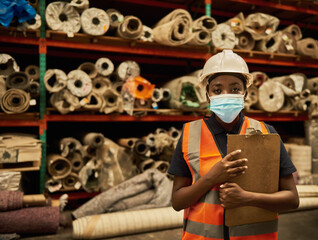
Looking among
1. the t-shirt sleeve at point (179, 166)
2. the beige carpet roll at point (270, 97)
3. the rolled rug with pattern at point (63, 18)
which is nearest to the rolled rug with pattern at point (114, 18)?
the rolled rug with pattern at point (63, 18)

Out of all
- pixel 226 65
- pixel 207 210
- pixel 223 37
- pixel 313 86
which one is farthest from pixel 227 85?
pixel 313 86

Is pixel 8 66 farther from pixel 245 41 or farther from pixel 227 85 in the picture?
pixel 245 41

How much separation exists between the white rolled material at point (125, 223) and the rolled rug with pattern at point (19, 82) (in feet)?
5.79

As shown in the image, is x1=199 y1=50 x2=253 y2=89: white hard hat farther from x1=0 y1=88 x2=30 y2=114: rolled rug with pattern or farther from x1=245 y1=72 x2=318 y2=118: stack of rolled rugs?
x1=245 y1=72 x2=318 y2=118: stack of rolled rugs

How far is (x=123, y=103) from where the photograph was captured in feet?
13.3

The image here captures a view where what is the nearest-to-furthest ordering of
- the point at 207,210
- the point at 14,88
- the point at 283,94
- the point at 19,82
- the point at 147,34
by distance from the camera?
the point at 207,210, the point at 14,88, the point at 19,82, the point at 147,34, the point at 283,94

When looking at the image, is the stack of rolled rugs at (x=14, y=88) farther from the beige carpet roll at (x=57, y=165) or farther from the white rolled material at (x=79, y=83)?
the beige carpet roll at (x=57, y=165)

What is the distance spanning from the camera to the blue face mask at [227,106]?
136 centimetres

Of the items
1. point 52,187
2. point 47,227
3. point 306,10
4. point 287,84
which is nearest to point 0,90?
point 52,187

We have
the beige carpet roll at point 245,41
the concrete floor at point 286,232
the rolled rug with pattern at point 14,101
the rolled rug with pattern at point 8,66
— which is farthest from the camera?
the beige carpet roll at point 245,41

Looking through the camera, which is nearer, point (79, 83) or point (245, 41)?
point (79, 83)

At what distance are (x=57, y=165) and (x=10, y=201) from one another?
890 mm

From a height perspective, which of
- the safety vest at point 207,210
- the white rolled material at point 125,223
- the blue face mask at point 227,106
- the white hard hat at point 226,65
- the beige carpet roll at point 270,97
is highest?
the beige carpet roll at point 270,97

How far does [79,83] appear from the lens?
148 inches
